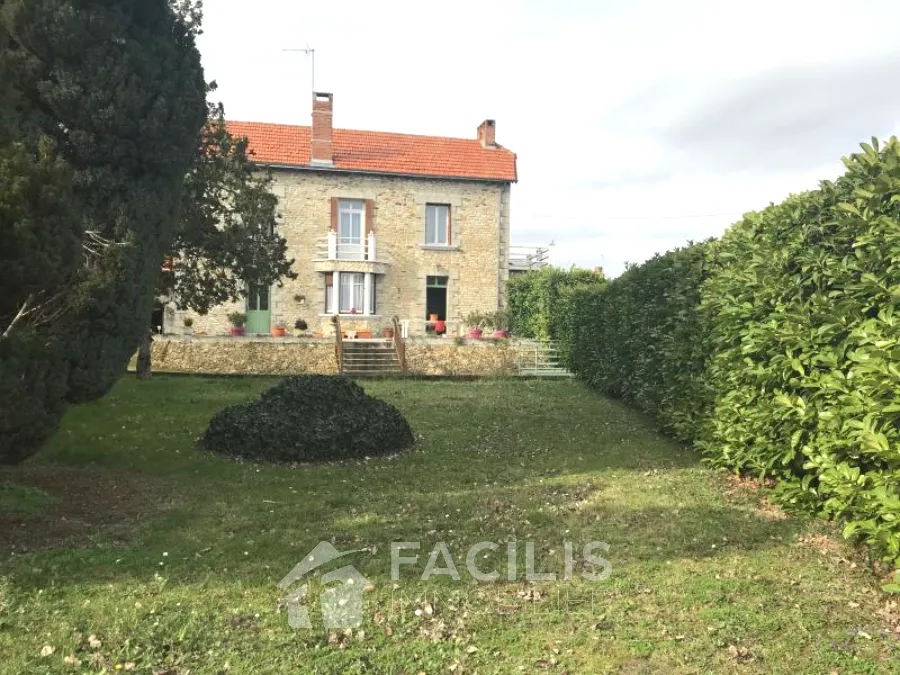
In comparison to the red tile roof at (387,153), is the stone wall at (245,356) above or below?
below

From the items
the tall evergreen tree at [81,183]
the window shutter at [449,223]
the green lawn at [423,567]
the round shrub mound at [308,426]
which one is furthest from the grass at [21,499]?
the window shutter at [449,223]

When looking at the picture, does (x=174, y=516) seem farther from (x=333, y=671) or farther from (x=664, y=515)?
(x=664, y=515)

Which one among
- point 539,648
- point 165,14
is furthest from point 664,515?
point 165,14

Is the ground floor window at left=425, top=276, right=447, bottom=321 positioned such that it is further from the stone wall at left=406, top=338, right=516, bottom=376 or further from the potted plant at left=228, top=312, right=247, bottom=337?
the potted plant at left=228, top=312, right=247, bottom=337

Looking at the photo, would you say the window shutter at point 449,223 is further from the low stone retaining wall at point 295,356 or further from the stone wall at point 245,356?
the stone wall at point 245,356

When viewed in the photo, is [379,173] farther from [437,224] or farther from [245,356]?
[245,356]

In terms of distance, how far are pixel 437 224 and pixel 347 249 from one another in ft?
11.9

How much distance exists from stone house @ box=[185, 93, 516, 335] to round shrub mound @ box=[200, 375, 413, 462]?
1420 cm

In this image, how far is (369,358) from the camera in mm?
18516

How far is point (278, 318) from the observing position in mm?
23516

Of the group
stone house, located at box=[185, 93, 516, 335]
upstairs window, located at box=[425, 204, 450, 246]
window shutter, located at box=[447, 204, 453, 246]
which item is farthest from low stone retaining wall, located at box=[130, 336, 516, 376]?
upstairs window, located at box=[425, 204, 450, 246]

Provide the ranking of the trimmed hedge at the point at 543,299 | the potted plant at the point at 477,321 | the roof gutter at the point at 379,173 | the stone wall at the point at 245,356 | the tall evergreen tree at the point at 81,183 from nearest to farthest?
1. the tall evergreen tree at the point at 81,183
2. the stone wall at the point at 245,356
3. the trimmed hedge at the point at 543,299
4. the roof gutter at the point at 379,173
5. the potted plant at the point at 477,321

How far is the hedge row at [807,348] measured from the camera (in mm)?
3873

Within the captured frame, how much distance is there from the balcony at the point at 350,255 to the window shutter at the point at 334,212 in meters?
0.42
